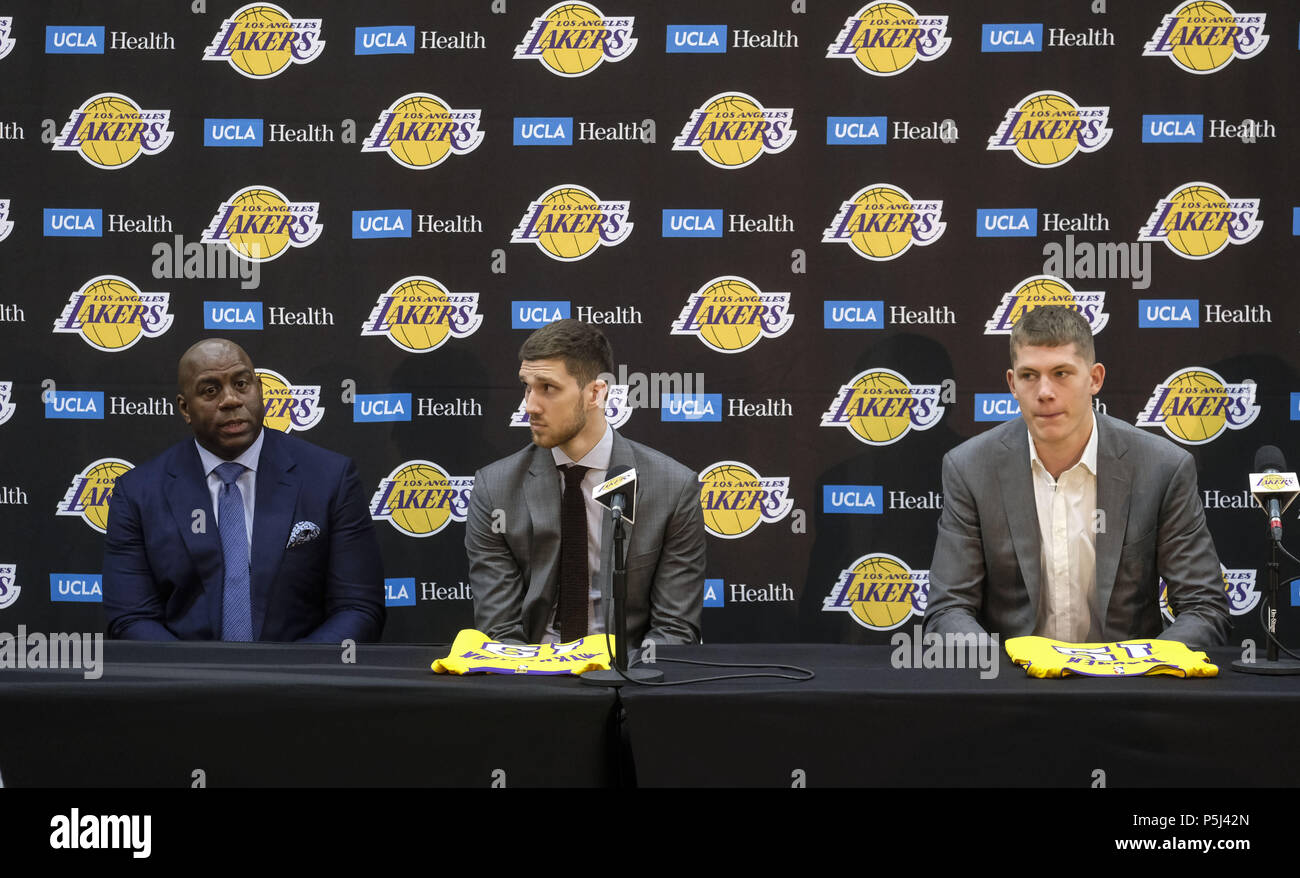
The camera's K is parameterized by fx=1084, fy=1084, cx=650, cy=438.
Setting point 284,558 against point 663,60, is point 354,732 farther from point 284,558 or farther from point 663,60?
point 663,60

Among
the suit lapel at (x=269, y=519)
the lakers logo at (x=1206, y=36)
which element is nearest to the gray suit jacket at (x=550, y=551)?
the suit lapel at (x=269, y=519)

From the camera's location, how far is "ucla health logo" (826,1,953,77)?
3.99m

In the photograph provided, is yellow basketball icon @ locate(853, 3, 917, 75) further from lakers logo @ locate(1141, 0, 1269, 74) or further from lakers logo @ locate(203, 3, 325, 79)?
lakers logo @ locate(203, 3, 325, 79)

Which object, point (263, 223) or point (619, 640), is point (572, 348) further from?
point (263, 223)

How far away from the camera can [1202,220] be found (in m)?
3.94

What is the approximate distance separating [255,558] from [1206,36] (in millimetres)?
3763

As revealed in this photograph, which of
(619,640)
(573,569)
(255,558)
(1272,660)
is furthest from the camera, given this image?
(255,558)

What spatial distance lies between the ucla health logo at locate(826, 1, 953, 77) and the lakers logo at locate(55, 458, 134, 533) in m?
3.17

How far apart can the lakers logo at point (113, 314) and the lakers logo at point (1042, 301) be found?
3.09 metres

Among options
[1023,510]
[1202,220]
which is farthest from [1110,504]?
[1202,220]

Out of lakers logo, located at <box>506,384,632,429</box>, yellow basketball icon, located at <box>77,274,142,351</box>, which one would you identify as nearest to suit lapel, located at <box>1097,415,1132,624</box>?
lakers logo, located at <box>506,384,632,429</box>

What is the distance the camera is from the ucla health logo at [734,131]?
13.1 ft
